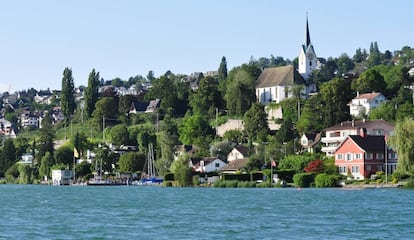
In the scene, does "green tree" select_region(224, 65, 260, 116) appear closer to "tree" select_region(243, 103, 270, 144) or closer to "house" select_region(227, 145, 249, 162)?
"tree" select_region(243, 103, 270, 144)

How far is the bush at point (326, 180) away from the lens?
251ft

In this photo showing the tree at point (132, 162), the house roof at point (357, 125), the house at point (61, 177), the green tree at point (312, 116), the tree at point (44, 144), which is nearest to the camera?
the house roof at point (357, 125)

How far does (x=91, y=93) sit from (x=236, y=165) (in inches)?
1964

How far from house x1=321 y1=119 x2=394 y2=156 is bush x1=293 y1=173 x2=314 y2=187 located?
43.0 feet

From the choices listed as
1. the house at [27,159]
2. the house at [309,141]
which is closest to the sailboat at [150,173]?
the house at [309,141]

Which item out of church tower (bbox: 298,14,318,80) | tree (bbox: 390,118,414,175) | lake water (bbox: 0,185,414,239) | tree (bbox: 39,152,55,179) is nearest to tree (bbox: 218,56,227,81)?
church tower (bbox: 298,14,318,80)

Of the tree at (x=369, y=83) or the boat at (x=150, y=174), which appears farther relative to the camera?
the tree at (x=369, y=83)

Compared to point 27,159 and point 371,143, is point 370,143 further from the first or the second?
point 27,159

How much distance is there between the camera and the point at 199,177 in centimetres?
9162

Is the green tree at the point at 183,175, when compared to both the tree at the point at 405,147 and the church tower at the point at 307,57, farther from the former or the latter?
the church tower at the point at 307,57

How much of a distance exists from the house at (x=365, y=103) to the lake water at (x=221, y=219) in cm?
4933

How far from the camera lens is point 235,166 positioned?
94.4m

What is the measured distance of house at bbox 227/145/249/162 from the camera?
10058 centimetres

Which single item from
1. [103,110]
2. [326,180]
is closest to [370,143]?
[326,180]
